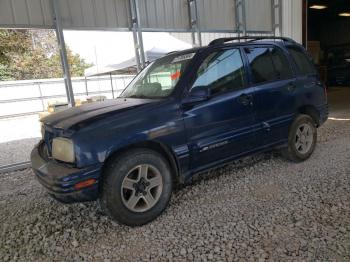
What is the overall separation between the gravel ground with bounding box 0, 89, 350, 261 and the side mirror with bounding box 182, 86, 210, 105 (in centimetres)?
112

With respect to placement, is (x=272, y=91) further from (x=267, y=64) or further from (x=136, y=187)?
(x=136, y=187)

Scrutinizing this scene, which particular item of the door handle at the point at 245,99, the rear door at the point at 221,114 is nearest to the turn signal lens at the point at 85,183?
the rear door at the point at 221,114

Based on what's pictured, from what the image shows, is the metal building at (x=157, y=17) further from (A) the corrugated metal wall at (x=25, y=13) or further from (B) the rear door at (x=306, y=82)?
(B) the rear door at (x=306, y=82)

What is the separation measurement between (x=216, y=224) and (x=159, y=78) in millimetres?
1822

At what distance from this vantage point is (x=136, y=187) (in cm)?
274

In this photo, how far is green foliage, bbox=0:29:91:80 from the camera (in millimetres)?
13642

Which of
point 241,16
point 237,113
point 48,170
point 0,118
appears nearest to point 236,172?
point 237,113

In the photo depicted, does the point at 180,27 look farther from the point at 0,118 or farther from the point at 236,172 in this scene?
the point at 0,118

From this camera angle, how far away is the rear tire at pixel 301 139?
13.1 feet

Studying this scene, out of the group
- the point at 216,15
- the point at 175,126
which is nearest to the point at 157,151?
the point at 175,126

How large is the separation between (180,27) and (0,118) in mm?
11053

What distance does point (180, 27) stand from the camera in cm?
689

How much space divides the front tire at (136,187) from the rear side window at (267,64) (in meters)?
1.66

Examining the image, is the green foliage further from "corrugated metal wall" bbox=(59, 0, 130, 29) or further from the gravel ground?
the gravel ground
